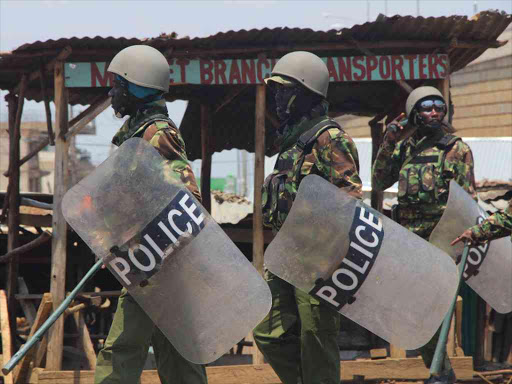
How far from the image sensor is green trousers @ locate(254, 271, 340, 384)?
4.94m

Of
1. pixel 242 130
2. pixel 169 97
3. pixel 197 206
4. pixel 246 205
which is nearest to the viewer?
pixel 197 206

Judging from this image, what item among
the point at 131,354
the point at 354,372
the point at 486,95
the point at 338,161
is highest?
the point at 338,161

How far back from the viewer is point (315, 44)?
27.1 ft

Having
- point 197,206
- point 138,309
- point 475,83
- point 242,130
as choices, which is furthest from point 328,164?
point 475,83

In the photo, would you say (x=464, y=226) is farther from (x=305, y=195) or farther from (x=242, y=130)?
(x=242, y=130)

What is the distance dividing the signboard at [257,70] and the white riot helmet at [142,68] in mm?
3218

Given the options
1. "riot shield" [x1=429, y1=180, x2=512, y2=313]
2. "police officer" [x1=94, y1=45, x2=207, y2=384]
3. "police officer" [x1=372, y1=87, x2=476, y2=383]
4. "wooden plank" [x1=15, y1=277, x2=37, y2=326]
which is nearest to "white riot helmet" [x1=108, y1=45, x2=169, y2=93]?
"police officer" [x1=94, y1=45, x2=207, y2=384]

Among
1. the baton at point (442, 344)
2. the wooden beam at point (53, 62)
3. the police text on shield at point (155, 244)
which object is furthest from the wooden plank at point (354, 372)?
the police text on shield at point (155, 244)

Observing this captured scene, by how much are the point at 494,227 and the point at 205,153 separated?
5404 mm

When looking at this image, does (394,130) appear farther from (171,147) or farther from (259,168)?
(171,147)

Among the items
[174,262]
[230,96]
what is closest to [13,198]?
[230,96]

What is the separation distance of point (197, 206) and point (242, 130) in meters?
6.87

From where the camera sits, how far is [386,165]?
7.09 m

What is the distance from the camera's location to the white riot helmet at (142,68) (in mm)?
4895
